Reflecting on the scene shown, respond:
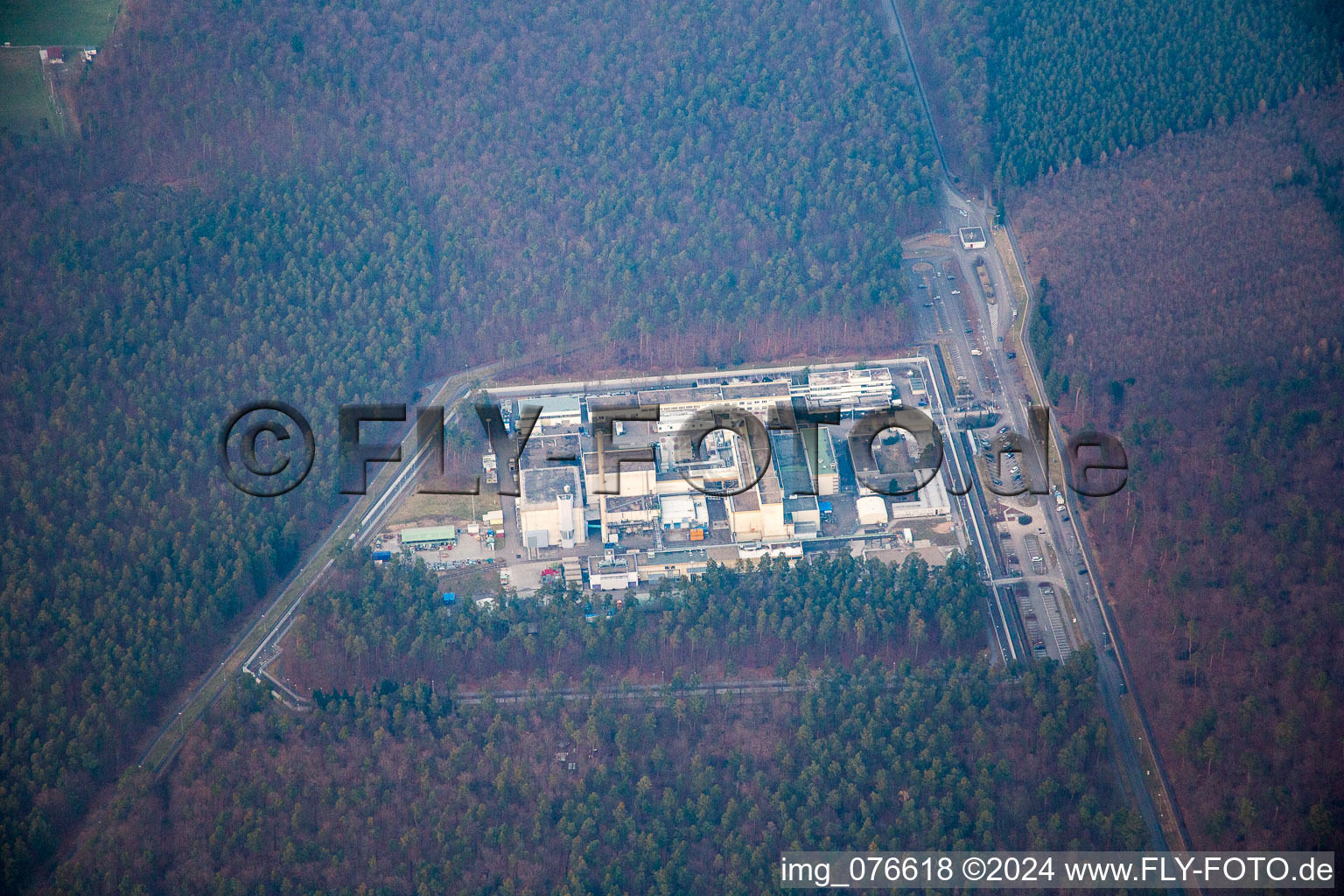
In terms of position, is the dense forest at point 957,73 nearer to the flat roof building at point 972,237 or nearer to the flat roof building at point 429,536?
the flat roof building at point 972,237

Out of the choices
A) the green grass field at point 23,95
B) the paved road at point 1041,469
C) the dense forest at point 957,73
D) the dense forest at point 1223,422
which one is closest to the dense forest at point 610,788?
the paved road at point 1041,469

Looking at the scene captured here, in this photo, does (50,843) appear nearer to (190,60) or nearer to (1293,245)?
(190,60)

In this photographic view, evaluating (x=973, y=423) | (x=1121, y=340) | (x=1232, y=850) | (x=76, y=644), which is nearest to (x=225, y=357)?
(x=76, y=644)

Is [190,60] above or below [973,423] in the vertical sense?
above

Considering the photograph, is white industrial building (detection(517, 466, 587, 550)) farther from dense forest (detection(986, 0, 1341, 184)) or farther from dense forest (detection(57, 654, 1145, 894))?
dense forest (detection(986, 0, 1341, 184))

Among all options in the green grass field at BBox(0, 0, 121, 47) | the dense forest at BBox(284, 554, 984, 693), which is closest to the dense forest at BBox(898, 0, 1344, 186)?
the dense forest at BBox(284, 554, 984, 693)

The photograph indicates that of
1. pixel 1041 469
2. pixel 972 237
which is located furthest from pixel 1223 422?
pixel 972 237
